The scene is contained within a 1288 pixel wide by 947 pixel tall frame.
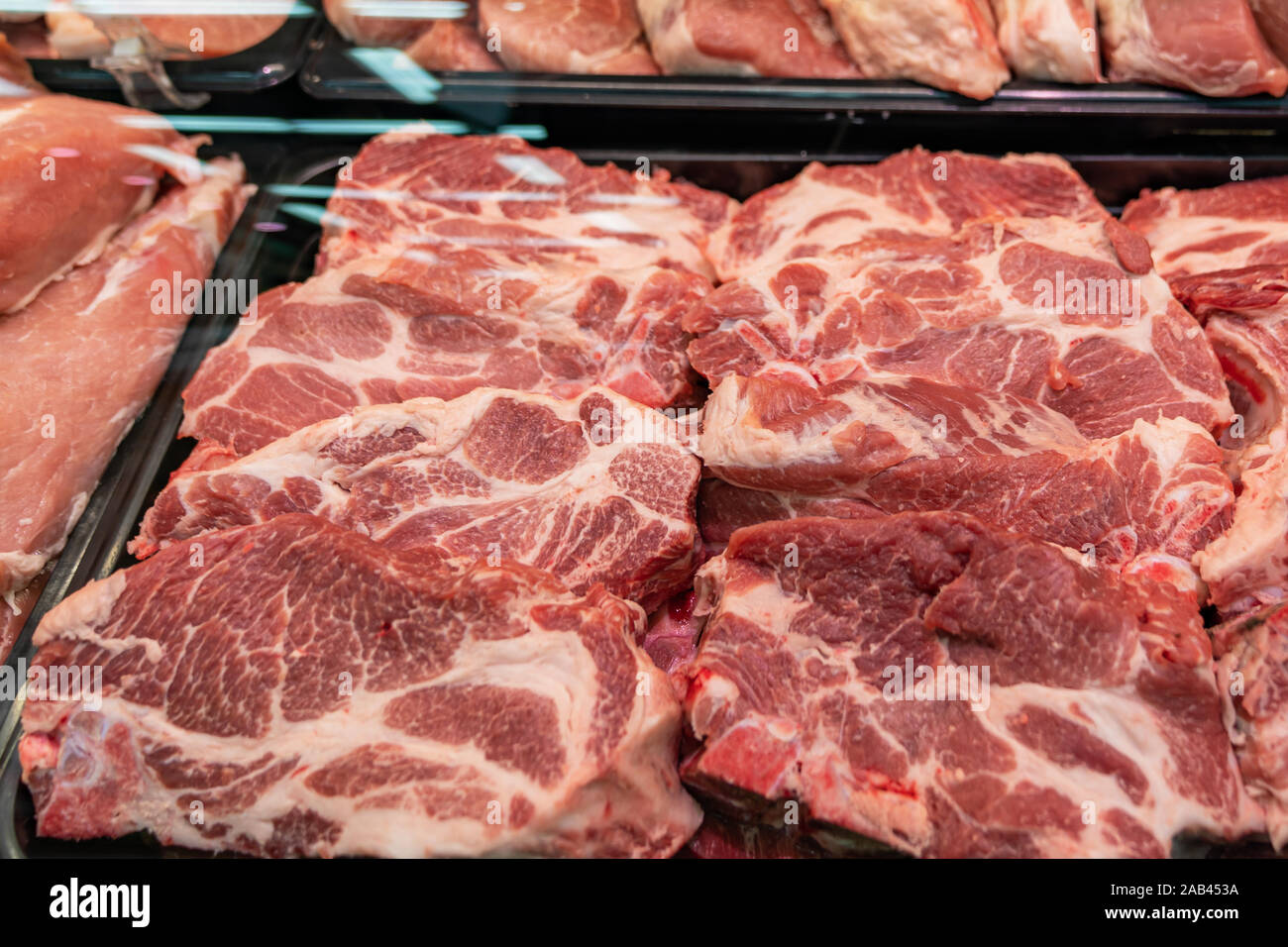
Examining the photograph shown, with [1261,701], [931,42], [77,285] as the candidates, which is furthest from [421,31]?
[1261,701]

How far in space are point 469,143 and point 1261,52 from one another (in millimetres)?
3507

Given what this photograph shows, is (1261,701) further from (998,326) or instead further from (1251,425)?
(998,326)

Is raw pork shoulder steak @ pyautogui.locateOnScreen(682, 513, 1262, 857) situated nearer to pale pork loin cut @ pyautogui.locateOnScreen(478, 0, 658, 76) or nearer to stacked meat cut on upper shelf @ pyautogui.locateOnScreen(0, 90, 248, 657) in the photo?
stacked meat cut on upper shelf @ pyautogui.locateOnScreen(0, 90, 248, 657)

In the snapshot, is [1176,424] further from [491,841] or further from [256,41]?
[256,41]

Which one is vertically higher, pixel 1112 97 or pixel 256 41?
pixel 1112 97

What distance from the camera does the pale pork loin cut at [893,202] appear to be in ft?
12.2

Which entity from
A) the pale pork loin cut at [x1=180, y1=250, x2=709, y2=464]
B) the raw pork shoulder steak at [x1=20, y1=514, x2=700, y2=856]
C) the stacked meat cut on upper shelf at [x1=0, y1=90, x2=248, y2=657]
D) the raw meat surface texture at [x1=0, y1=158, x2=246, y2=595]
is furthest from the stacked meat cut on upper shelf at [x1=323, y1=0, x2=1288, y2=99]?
the raw pork shoulder steak at [x1=20, y1=514, x2=700, y2=856]

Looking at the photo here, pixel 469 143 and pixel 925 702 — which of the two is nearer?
pixel 925 702

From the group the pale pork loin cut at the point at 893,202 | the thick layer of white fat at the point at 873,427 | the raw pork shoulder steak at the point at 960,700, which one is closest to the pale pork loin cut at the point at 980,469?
the thick layer of white fat at the point at 873,427

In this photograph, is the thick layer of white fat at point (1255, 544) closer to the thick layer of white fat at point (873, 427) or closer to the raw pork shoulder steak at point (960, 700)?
the raw pork shoulder steak at point (960, 700)

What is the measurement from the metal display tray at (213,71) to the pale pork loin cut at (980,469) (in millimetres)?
3061

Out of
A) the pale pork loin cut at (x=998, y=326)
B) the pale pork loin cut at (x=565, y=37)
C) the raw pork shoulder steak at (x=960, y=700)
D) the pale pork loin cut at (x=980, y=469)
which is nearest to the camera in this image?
the raw pork shoulder steak at (x=960, y=700)

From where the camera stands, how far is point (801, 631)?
2.47 meters
